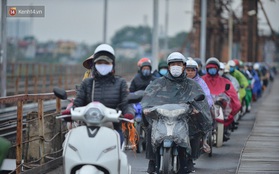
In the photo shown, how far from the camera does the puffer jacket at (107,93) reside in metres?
10.6

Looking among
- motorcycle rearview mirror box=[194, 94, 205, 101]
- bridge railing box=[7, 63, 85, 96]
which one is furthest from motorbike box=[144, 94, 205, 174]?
bridge railing box=[7, 63, 85, 96]

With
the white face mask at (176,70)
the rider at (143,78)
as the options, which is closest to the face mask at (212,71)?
the rider at (143,78)

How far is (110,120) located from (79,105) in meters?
1.10

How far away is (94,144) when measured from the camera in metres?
9.48

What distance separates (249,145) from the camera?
18.2 m

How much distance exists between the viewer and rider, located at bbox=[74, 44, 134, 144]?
10.5 m

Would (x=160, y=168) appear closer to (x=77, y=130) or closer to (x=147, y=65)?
(x=77, y=130)

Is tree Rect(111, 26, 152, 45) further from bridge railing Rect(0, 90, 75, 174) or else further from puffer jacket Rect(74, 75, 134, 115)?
puffer jacket Rect(74, 75, 134, 115)

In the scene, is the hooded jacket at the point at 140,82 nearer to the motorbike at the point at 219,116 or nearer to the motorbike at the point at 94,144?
the motorbike at the point at 219,116

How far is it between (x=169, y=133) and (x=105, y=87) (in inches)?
77.7

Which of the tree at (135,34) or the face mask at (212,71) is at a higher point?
the tree at (135,34)

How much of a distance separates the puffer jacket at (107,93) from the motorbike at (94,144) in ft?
2.83

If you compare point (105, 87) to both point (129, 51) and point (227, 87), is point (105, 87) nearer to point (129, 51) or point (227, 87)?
point (227, 87)

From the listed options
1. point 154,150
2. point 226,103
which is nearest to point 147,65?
point 226,103
